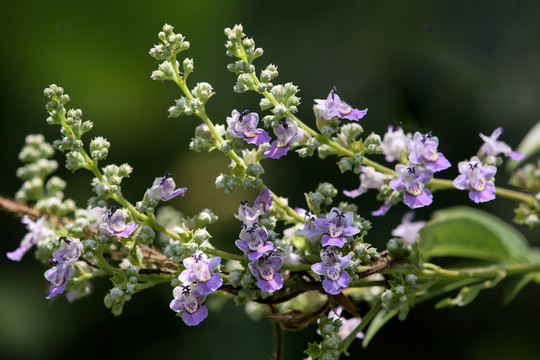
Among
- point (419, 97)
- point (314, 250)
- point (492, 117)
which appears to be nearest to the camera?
point (314, 250)

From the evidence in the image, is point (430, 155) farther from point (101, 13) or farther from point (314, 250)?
point (101, 13)

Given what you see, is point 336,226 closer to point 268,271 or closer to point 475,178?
point 268,271

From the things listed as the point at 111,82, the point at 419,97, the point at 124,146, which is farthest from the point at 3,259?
the point at 419,97

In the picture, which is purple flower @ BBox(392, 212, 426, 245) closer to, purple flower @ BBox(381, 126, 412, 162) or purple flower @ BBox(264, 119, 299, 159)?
purple flower @ BBox(381, 126, 412, 162)

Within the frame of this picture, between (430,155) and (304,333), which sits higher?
(304,333)

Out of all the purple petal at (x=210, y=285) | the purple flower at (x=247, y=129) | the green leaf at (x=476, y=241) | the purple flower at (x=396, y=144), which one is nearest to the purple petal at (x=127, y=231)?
the purple petal at (x=210, y=285)

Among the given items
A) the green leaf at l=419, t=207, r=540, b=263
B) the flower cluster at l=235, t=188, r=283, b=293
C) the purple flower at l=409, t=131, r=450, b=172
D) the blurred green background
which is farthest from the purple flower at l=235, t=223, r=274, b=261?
the blurred green background

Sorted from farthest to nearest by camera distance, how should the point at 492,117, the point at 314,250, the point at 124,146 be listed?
the point at 124,146 → the point at 492,117 → the point at 314,250
